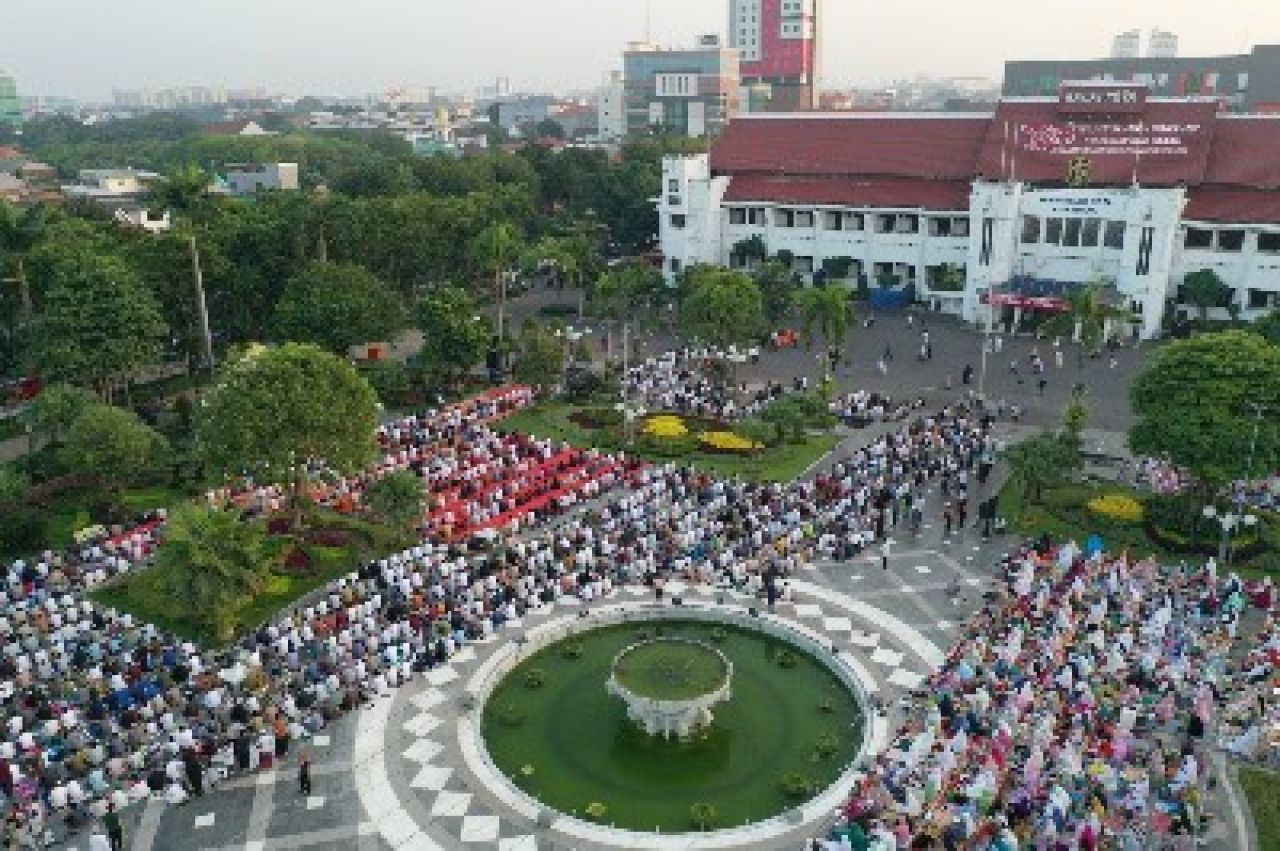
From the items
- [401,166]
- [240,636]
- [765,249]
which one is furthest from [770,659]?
[401,166]

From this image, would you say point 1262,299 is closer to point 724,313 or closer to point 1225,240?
point 1225,240

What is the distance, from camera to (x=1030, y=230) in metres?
67.6

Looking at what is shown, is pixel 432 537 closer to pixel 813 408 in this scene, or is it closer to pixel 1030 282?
pixel 813 408

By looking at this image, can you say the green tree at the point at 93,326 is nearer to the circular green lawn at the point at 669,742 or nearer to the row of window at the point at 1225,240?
the circular green lawn at the point at 669,742

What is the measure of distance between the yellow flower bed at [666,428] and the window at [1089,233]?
109 ft

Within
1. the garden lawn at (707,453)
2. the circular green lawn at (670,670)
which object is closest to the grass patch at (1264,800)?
the circular green lawn at (670,670)

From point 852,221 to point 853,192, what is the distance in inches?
78.5

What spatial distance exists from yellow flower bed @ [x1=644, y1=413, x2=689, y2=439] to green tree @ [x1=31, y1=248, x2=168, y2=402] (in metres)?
22.7

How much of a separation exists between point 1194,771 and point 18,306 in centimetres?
5453

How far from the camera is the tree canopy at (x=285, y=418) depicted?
33688 millimetres

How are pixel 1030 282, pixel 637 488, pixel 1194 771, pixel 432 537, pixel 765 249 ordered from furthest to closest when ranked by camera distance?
pixel 765 249 → pixel 1030 282 → pixel 637 488 → pixel 432 537 → pixel 1194 771

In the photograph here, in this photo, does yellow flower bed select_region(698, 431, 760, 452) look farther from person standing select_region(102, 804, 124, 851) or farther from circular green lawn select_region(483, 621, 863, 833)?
Answer: person standing select_region(102, 804, 124, 851)

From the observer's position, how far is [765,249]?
7738 centimetres

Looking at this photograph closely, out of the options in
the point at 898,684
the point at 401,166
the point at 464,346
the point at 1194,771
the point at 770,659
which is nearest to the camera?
the point at 1194,771
